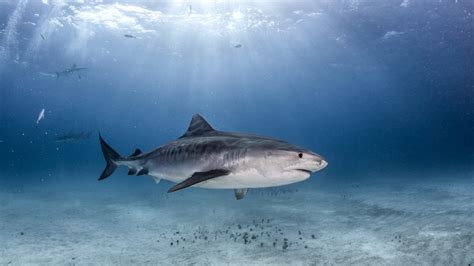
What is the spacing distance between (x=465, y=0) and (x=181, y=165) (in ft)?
104

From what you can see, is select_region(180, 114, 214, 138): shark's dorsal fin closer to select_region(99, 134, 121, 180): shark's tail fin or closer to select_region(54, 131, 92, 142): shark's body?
select_region(99, 134, 121, 180): shark's tail fin

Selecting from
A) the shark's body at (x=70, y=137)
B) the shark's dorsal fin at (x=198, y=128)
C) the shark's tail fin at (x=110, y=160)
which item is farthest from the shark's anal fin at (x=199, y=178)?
the shark's body at (x=70, y=137)

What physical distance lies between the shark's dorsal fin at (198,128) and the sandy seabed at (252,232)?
4203 millimetres

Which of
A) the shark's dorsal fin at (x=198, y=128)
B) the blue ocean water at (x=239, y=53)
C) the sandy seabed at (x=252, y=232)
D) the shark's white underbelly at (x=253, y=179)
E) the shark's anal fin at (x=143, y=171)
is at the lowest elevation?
the sandy seabed at (x=252, y=232)

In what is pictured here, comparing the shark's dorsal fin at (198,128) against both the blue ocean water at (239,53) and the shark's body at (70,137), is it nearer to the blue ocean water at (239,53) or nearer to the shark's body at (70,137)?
the blue ocean water at (239,53)

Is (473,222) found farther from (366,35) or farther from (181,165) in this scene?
(366,35)

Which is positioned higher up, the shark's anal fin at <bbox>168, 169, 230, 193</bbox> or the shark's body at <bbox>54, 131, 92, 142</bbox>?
the shark's body at <bbox>54, 131, 92, 142</bbox>

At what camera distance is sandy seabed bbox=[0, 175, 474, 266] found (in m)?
8.81

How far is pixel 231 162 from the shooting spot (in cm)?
467

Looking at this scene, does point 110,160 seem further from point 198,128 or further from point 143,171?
point 198,128

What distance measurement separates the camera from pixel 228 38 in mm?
36156

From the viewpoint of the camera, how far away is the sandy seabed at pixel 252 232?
8812 millimetres

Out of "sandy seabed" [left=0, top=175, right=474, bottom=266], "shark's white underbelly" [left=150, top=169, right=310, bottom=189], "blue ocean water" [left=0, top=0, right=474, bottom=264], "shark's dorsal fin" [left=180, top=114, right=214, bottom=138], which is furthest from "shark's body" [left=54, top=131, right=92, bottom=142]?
"shark's white underbelly" [left=150, top=169, right=310, bottom=189]

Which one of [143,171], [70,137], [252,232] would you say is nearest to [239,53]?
[70,137]
